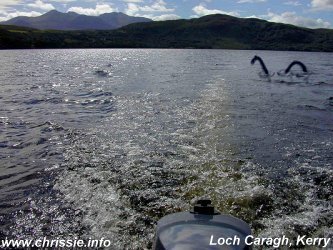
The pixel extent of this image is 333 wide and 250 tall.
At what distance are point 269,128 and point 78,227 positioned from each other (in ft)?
46.5

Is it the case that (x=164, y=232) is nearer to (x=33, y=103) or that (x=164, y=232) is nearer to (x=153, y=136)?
(x=153, y=136)

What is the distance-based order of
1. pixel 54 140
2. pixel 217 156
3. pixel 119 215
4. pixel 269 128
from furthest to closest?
pixel 269 128
pixel 54 140
pixel 217 156
pixel 119 215

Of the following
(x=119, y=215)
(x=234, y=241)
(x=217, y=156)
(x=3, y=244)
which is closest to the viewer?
(x=234, y=241)

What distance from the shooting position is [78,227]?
9039mm

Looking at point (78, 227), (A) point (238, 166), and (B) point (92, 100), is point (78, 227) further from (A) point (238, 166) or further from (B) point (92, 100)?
(B) point (92, 100)

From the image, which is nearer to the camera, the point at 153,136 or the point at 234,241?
the point at 234,241

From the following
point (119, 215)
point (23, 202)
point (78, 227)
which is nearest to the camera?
point (78, 227)

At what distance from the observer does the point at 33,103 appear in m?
28.2

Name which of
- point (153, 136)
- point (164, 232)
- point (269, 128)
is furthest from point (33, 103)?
point (164, 232)

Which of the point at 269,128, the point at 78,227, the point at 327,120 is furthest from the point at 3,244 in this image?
the point at 327,120

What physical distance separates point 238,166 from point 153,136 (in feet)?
18.3

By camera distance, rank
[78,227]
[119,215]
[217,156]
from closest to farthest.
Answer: [78,227]
[119,215]
[217,156]

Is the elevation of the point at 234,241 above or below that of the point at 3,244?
above

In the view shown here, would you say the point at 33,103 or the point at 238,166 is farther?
the point at 33,103
